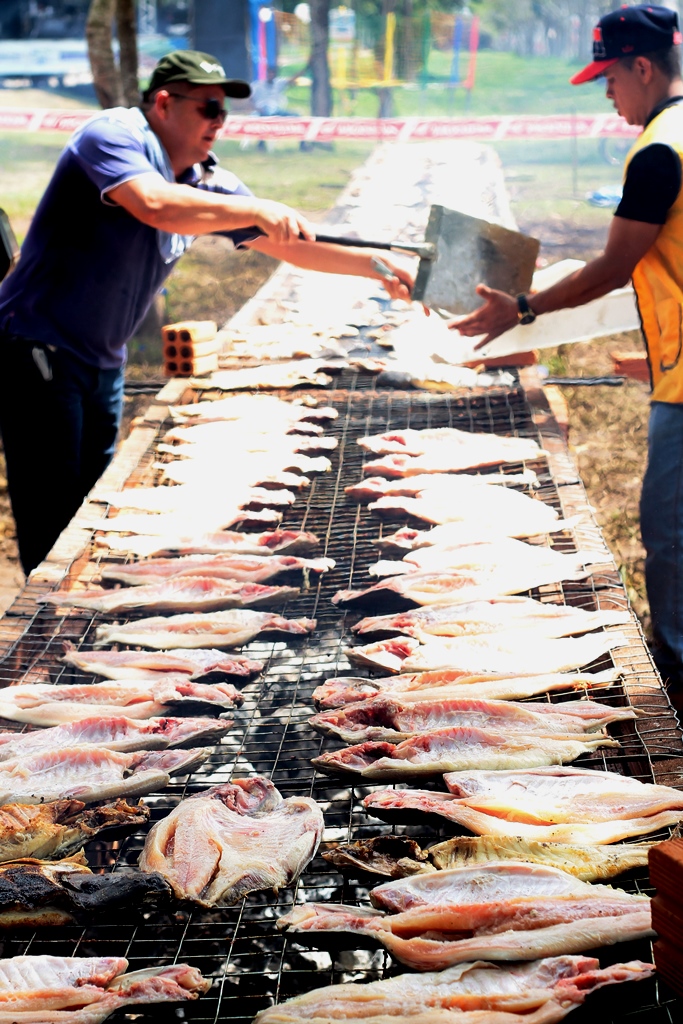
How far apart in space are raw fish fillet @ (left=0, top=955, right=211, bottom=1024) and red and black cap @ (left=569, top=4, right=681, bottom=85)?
4.49 meters

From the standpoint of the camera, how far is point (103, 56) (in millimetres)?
10508

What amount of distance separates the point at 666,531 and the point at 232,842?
3.11 meters

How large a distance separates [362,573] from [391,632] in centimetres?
50

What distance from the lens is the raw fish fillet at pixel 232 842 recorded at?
2.29 meters

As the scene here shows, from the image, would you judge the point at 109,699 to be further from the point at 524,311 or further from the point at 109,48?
the point at 109,48

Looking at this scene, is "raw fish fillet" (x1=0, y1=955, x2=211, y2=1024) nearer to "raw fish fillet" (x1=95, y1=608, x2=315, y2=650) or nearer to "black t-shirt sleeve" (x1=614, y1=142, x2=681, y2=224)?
"raw fish fillet" (x1=95, y1=608, x2=315, y2=650)

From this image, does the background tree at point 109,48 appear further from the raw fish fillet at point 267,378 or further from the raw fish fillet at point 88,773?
the raw fish fillet at point 88,773

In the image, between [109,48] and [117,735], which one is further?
[109,48]

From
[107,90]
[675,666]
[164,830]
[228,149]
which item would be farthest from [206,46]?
[164,830]

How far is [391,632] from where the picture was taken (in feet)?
11.5

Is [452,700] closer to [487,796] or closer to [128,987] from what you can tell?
[487,796]

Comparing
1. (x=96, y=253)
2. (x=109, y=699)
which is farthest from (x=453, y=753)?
(x=96, y=253)

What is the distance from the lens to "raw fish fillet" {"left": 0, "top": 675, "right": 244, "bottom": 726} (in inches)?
118

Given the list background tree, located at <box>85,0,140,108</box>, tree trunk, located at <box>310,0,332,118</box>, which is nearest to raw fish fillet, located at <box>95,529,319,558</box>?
background tree, located at <box>85,0,140,108</box>
